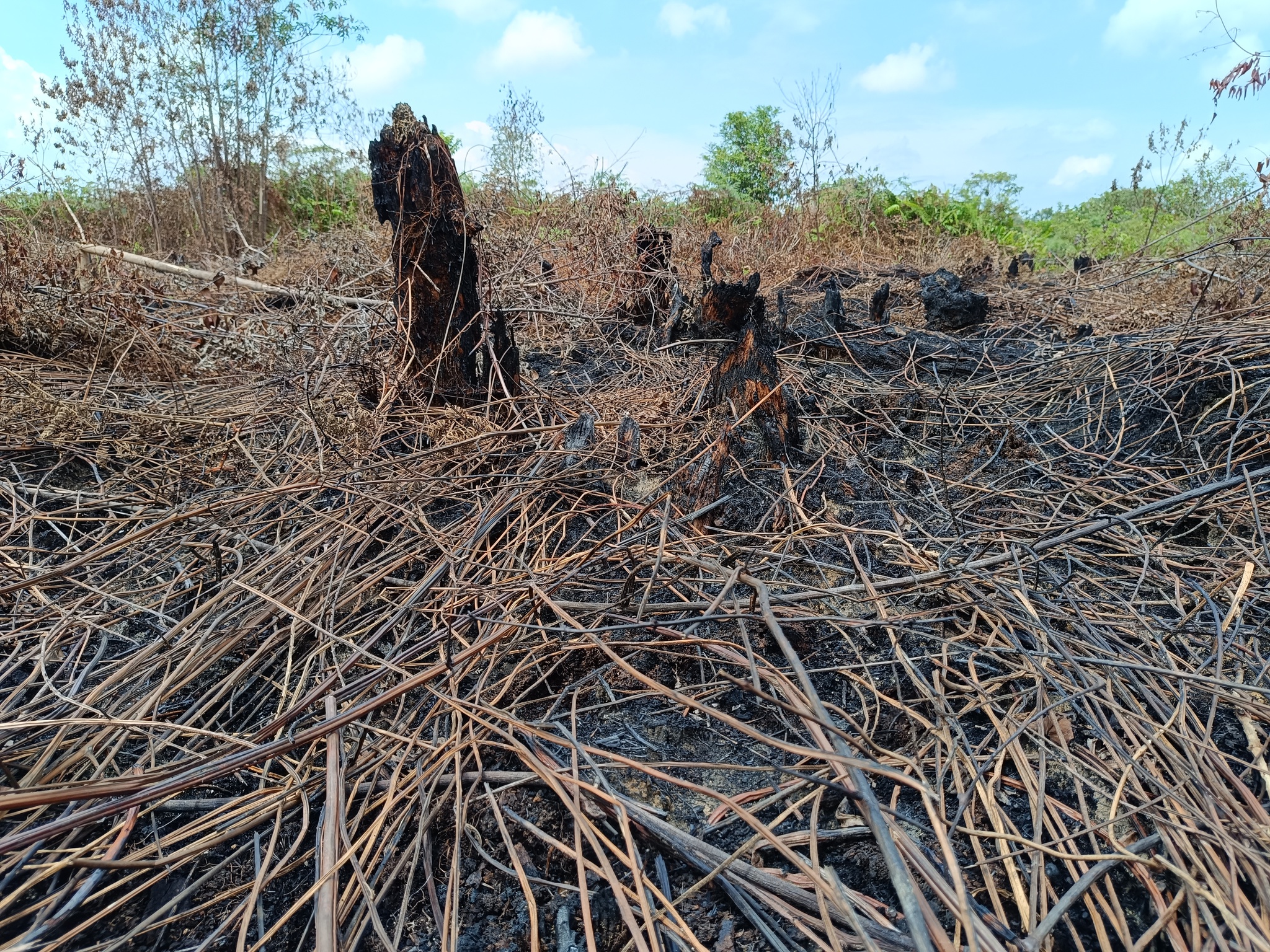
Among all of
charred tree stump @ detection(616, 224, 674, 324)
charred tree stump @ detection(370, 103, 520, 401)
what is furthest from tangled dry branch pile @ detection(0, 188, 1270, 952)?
charred tree stump @ detection(616, 224, 674, 324)

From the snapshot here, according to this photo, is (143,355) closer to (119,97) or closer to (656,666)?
(656,666)

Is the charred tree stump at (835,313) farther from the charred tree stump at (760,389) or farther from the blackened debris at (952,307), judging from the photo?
the charred tree stump at (760,389)

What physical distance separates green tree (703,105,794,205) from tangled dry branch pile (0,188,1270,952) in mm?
6679

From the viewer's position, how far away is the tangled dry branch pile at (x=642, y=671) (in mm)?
1035

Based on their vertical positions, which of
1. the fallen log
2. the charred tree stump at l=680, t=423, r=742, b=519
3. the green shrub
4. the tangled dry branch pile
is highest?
the green shrub

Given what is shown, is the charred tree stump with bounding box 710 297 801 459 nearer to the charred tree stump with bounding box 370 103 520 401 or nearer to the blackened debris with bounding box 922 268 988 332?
the charred tree stump with bounding box 370 103 520 401

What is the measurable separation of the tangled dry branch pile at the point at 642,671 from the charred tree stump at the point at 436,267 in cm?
20

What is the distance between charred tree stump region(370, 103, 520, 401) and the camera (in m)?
2.66

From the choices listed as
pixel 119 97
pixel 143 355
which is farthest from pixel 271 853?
pixel 119 97

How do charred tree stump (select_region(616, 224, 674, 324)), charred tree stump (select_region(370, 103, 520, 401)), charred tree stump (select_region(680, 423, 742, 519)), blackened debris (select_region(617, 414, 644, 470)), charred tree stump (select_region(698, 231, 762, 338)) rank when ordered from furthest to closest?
charred tree stump (select_region(616, 224, 674, 324)) < charred tree stump (select_region(698, 231, 762, 338)) < charred tree stump (select_region(370, 103, 520, 401)) < blackened debris (select_region(617, 414, 644, 470)) < charred tree stump (select_region(680, 423, 742, 519))

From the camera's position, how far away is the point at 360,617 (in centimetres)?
171

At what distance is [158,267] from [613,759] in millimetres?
5166

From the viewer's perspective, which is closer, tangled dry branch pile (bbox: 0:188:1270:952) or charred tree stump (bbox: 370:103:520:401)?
tangled dry branch pile (bbox: 0:188:1270:952)

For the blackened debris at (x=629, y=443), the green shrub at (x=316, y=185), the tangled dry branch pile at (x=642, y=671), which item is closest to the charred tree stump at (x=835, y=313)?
the tangled dry branch pile at (x=642, y=671)
